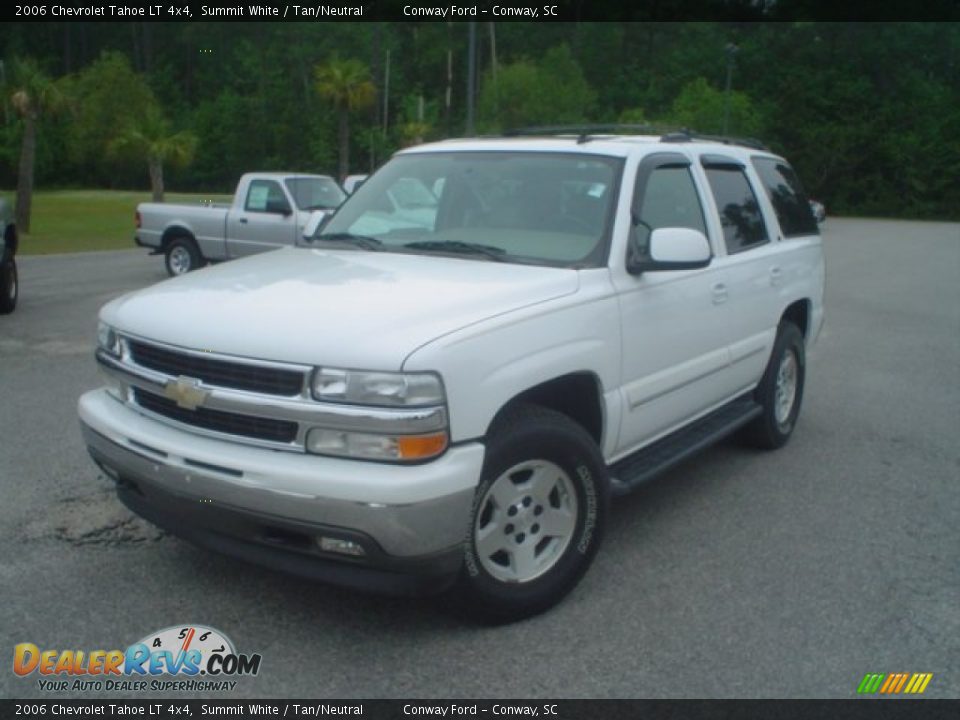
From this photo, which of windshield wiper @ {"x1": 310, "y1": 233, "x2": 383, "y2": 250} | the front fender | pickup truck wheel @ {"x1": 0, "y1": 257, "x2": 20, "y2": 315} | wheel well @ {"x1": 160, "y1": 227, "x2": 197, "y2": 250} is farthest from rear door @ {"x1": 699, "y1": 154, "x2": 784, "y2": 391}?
wheel well @ {"x1": 160, "y1": 227, "x2": 197, "y2": 250}

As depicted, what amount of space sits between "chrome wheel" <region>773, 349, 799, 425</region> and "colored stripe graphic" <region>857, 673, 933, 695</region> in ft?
9.27

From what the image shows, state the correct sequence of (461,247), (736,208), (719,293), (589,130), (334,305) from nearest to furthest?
(334,305), (461,247), (719,293), (589,130), (736,208)

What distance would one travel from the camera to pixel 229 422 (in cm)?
346

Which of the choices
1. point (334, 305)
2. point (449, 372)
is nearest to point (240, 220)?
point (334, 305)

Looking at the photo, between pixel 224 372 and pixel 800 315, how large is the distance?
15.0 ft

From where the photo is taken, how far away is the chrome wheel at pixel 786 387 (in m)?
6.23

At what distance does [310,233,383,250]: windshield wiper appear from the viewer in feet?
15.8

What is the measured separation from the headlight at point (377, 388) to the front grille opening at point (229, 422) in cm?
19

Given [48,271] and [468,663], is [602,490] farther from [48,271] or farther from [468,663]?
[48,271]

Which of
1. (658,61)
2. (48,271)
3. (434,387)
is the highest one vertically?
(658,61)

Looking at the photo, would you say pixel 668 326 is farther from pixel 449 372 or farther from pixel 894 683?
pixel 894 683

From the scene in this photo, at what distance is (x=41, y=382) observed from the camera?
777cm

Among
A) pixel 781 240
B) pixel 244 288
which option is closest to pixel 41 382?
pixel 244 288
